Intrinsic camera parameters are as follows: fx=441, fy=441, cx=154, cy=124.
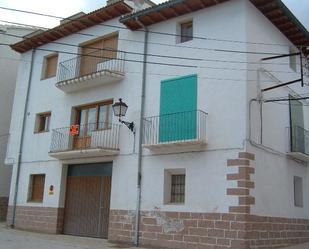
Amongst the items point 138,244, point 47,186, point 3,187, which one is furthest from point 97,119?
point 3,187

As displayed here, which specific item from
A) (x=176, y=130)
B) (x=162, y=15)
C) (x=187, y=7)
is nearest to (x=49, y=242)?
(x=176, y=130)

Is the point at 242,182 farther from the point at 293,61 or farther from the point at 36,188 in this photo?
the point at 36,188

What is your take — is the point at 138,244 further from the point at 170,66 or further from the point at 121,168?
the point at 170,66

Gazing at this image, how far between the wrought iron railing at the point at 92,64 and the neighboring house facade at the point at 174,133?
0.05m

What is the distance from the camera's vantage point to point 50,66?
63.9 ft

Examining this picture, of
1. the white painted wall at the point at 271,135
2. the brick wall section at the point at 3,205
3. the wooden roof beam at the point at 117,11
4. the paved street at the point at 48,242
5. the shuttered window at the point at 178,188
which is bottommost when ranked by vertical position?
the paved street at the point at 48,242

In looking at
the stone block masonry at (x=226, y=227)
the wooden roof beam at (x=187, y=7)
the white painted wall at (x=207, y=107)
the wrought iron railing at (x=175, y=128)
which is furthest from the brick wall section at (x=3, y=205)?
the wooden roof beam at (x=187, y=7)

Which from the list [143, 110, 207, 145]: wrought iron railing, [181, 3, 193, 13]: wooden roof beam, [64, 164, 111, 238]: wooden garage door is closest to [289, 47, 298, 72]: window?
[181, 3, 193, 13]: wooden roof beam

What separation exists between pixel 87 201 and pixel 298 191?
299 inches

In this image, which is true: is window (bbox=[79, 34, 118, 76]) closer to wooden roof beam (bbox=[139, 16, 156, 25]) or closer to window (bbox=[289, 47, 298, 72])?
wooden roof beam (bbox=[139, 16, 156, 25])

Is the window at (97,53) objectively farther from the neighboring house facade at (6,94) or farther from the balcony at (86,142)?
the neighboring house facade at (6,94)

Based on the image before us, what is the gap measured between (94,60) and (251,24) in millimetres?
6432

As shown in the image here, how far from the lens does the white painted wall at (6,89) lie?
21688 millimetres

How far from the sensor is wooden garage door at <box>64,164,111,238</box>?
51.4 feet
